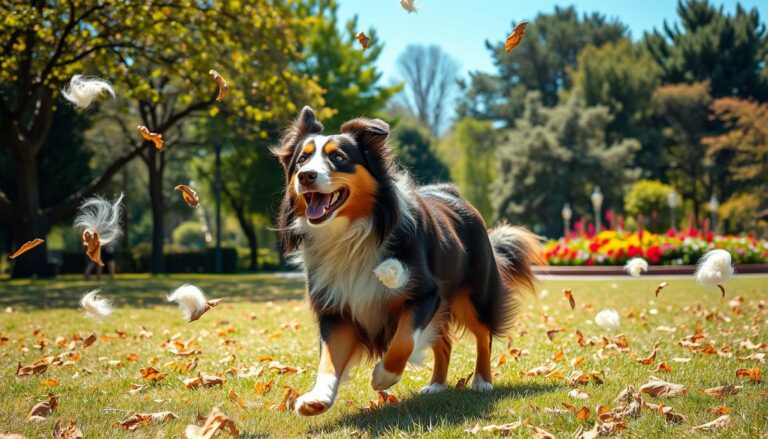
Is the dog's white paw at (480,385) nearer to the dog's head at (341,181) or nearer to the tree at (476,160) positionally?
the dog's head at (341,181)

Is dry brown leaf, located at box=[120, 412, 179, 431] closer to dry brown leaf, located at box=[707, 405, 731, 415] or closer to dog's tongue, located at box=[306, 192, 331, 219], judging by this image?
dog's tongue, located at box=[306, 192, 331, 219]

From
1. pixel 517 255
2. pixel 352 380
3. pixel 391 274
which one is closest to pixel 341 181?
pixel 391 274

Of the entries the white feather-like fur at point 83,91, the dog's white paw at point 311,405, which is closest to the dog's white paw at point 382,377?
the dog's white paw at point 311,405

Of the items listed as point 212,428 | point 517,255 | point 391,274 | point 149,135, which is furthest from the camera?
point 517,255

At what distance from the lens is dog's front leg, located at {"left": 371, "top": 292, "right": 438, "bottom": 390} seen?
4.27 m

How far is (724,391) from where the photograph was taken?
170 inches

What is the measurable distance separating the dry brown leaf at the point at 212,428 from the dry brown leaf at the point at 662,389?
2.49 metres

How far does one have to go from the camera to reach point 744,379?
484 cm

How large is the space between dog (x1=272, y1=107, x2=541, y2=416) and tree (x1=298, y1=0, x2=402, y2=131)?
29927mm

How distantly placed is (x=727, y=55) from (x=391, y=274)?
53858 millimetres

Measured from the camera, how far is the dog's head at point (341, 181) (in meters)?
4.43

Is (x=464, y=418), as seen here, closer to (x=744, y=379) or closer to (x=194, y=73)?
(x=744, y=379)

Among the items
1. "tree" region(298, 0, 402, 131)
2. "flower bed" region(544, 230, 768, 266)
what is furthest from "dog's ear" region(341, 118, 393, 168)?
"tree" region(298, 0, 402, 131)

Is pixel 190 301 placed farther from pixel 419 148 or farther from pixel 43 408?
pixel 419 148
